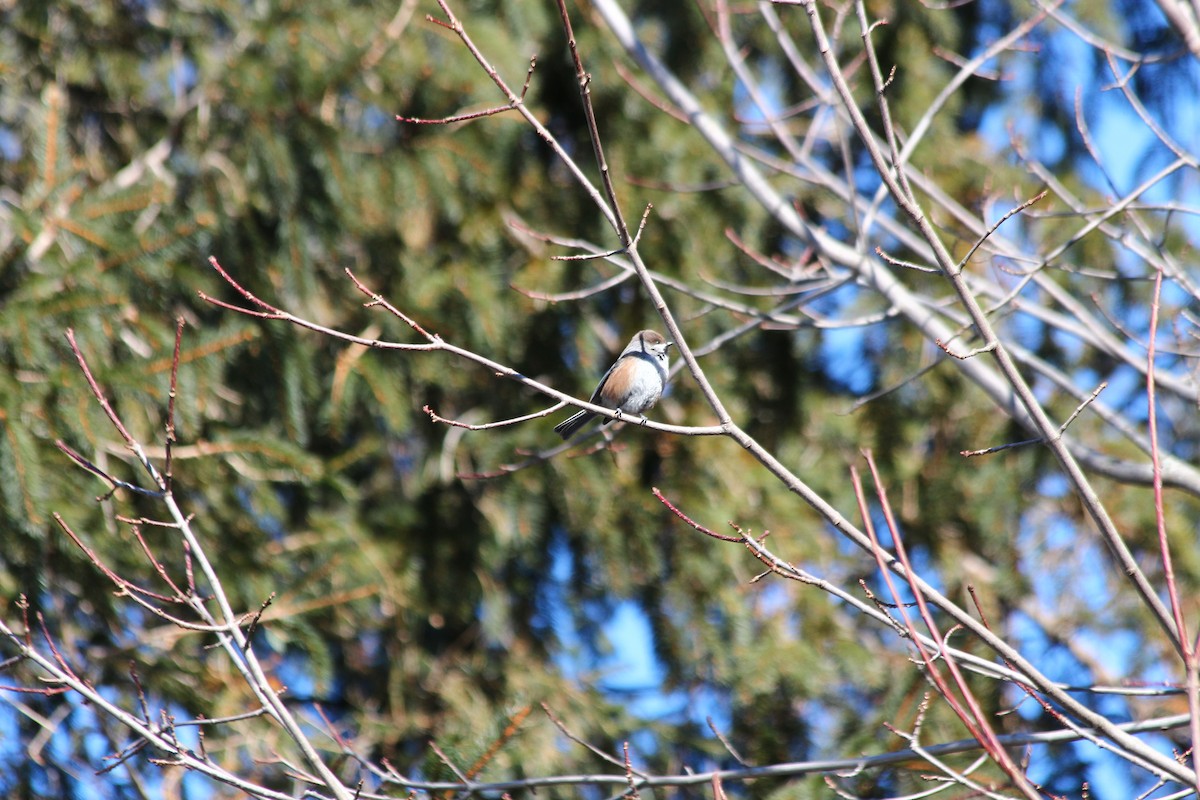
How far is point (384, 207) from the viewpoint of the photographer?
428 cm

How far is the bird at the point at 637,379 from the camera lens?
358cm

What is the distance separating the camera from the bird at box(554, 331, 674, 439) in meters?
3.58

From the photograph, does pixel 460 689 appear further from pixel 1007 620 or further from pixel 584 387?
pixel 1007 620

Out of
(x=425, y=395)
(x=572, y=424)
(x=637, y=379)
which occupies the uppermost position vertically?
(x=637, y=379)

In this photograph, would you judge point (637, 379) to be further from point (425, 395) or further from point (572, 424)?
point (425, 395)

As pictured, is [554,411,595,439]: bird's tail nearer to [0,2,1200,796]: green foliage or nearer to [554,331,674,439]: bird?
[554,331,674,439]: bird

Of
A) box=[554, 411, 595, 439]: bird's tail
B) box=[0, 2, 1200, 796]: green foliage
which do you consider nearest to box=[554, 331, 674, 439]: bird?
box=[554, 411, 595, 439]: bird's tail

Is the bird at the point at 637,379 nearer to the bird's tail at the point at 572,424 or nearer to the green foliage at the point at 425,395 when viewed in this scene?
the bird's tail at the point at 572,424

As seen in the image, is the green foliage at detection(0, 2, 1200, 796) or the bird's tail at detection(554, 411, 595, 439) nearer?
the bird's tail at detection(554, 411, 595, 439)

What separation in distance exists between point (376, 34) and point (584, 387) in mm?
1691

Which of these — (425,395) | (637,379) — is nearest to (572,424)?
(637,379)

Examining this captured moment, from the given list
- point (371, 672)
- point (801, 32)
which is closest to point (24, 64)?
point (371, 672)

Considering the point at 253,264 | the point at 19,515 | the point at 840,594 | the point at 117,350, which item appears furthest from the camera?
the point at 253,264

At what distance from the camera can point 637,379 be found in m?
3.60
